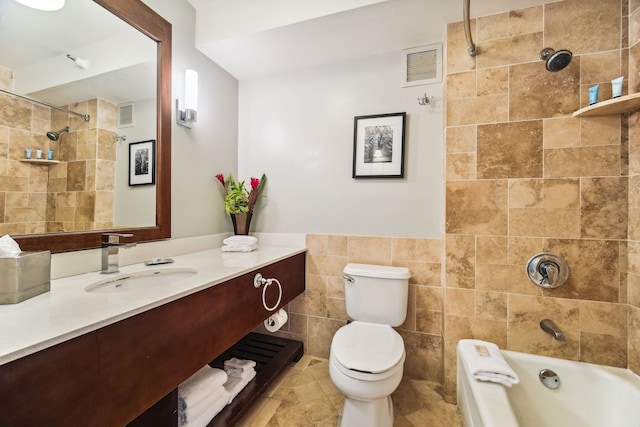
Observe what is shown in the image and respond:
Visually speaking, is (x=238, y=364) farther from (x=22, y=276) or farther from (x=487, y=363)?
(x=487, y=363)

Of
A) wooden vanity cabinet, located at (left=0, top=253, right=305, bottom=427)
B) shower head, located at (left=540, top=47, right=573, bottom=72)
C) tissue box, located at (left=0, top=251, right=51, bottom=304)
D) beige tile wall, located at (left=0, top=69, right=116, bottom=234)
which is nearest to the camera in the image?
wooden vanity cabinet, located at (left=0, top=253, right=305, bottom=427)

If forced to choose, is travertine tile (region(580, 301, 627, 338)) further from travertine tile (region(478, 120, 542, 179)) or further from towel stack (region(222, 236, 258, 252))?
towel stack (region(222, 236, 258, 252))

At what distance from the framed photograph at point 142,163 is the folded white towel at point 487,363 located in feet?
6.44

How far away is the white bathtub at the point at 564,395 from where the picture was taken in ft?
3.94

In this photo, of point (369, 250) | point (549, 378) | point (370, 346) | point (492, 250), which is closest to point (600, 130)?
point (492, 250)

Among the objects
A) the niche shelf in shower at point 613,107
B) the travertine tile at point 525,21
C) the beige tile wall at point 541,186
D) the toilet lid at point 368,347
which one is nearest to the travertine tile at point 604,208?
the beige tile wall at point 541,186

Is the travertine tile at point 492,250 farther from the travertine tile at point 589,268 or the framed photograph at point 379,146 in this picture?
the framed photograph at point 379,146

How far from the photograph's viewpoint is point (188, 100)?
5.79ft

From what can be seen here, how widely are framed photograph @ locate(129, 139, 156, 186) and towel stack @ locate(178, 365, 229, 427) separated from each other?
1051 millimetres

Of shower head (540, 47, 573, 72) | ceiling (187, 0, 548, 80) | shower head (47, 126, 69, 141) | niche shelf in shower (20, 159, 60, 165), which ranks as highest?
ceiling (187, 0, 548, 80)

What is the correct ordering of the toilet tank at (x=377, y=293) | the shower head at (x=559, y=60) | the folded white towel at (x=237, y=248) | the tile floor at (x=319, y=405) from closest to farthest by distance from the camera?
the shower head at (x=559, y=60) < the tile floor at (x=319, y=405) < the toilet tank at (x=377, y=293) < the folded white towel at (x=237, y=248)

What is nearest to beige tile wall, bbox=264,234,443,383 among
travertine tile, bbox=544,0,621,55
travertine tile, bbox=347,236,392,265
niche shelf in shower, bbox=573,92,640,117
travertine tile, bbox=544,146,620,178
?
travertine tile, bbox=347,236,392,265

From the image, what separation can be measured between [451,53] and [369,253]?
135 cm

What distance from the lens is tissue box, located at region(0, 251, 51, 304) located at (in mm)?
820
